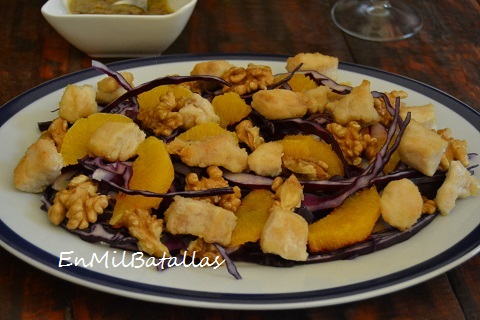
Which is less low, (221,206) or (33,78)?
(221,206)

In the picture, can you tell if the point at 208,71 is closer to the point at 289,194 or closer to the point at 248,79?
the point at 248,79

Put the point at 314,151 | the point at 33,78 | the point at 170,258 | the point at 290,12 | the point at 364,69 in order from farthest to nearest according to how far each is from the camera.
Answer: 1. the point at 290,12
2. the point at 33,78
3. the point at 364,69
4. the point at 314,151
5. the point at 170,258

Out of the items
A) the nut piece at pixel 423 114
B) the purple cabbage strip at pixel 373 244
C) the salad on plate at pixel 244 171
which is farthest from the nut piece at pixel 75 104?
the nut piece at pixel 423 114

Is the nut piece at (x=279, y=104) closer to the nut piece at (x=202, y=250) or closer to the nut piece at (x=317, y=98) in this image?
the nut piece at (x=317, y=98)

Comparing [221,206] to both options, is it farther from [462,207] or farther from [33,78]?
[33,78]

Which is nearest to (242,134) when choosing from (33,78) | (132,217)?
(132,217)

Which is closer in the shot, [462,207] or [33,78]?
[462,207]
